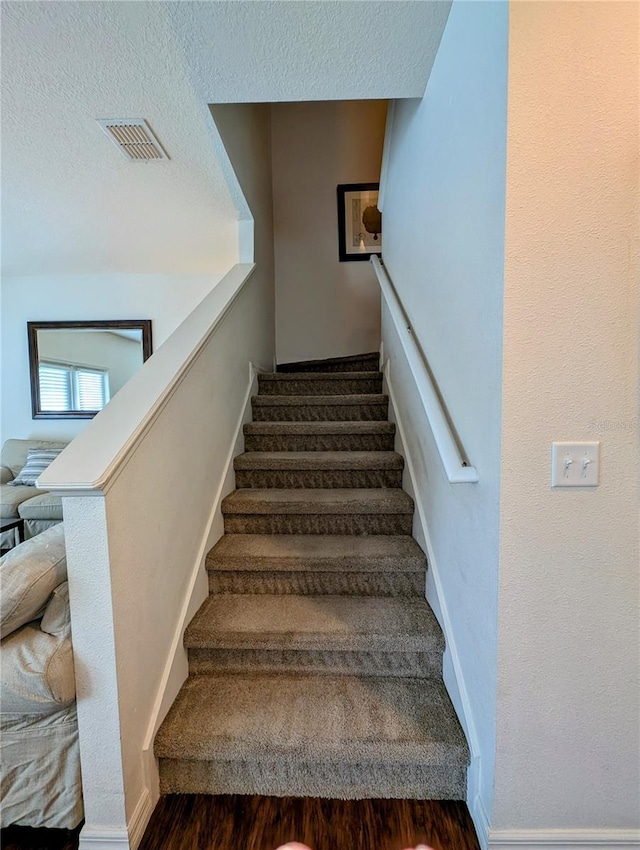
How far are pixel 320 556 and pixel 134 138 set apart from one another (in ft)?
7.01

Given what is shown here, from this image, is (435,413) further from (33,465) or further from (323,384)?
(33,465)

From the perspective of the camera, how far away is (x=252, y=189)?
285 centimetres

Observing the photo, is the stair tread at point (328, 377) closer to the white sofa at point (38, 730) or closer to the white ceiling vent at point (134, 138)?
the white ceiling vent at point (134, 138)

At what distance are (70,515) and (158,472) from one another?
0.32 m

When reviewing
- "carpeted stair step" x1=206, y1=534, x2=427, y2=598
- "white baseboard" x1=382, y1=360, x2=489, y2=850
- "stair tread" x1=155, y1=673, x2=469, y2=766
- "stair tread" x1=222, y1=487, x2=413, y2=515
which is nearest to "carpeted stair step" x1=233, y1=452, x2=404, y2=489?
"stair tread" x1=222, y1=487, x2=413, y2=515

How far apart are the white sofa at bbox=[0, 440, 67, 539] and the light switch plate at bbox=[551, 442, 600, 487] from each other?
2.81 meters

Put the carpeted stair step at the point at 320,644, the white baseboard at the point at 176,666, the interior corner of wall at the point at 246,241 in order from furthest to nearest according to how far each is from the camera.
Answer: the interior corner of wall at the point at 246,241 < the carpeted stair step at the point at 320,644 < the white baseboard at the point at 176,666

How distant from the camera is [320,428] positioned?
2393 mm

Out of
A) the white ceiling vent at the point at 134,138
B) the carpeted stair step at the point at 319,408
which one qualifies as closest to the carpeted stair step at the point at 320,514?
the carpeted stair step at the point at 319,408

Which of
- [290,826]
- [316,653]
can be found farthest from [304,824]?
[316,653]

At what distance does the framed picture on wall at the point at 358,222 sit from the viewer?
382cm

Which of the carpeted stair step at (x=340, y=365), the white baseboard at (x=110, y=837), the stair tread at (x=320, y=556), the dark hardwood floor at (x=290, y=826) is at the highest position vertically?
the carpeted stair step at (x=340, y=365)

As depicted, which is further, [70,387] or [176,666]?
[70,387]

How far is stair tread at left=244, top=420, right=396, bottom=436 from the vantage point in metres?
2.39
